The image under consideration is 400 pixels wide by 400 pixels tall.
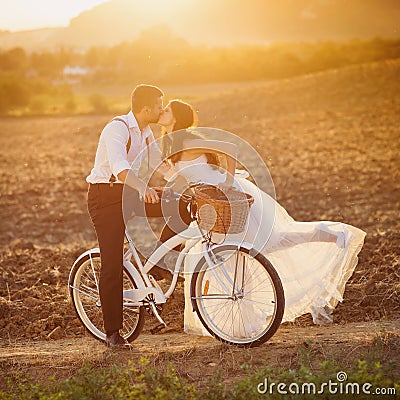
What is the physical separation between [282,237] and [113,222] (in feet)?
4.42

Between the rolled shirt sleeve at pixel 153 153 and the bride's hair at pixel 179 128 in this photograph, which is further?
the bride's hair at pixel 179 128

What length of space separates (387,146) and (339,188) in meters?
5.22

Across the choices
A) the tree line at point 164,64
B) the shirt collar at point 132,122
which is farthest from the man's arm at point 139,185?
the tree line at point 164,64

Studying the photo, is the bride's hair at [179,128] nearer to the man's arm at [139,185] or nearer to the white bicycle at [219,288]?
the white bicycle at [219,288]

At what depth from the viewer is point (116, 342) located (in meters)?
5.46

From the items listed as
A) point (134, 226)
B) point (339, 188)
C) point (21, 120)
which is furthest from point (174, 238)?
point (21, 120)

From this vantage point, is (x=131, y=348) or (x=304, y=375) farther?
(x=131, y=348)

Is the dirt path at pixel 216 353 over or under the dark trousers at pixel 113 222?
under

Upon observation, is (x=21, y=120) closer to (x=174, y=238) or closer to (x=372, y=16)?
(x=174, y=238)

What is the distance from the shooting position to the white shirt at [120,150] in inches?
198

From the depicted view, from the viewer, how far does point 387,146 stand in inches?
731

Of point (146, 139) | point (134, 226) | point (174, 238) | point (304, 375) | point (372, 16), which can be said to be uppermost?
point (372, 16)

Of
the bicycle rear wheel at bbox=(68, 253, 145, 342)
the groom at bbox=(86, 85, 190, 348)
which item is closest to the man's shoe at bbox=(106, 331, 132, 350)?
the groom at bbox=(86, 85, 190, 348)

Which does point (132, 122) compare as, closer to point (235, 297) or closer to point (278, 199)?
point (235, 297)
